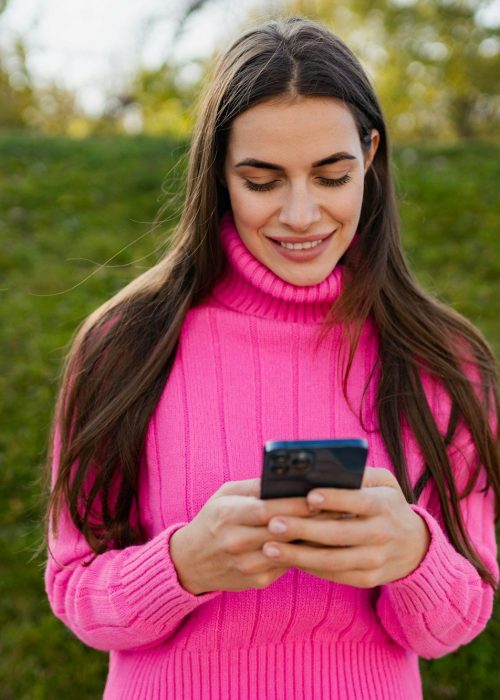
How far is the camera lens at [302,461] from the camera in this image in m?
1.44

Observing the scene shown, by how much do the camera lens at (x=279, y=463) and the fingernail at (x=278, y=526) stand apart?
0.12 metres

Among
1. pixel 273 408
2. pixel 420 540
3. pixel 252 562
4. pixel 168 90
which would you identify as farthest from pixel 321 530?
pixel 168 90

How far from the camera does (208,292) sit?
7.45 feet

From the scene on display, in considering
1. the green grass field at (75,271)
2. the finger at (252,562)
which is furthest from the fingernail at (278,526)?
the green grass field at (75,271)

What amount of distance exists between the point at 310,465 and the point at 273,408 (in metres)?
0.67

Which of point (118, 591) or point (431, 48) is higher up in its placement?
point (431, 48)

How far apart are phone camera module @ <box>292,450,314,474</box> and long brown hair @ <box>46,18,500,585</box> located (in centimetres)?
65

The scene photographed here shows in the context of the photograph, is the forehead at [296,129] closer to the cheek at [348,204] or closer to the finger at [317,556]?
the cheek at [348,204]

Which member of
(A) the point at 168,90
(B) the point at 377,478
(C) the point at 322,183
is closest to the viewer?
(B) the point at 377,478

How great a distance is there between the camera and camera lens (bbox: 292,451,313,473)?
144 centimetres

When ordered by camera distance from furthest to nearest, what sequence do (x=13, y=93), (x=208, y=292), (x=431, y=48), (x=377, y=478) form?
(x=13, y=93) → (x=431, y=48) → (x=208, y=292) → (x=377, y=478)

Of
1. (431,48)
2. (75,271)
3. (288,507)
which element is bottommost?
(288,507)

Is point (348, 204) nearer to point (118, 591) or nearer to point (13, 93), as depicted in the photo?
point (118, 591)

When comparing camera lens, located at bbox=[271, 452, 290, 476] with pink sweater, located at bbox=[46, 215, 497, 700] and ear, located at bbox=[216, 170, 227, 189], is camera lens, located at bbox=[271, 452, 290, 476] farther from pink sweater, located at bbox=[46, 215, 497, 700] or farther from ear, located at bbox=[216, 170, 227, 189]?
ear, located at bbox=[216, 170, 227, 189]
